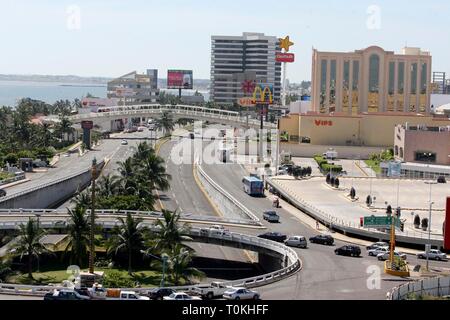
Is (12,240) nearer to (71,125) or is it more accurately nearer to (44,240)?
(44,240)

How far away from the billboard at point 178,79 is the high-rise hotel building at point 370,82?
70345 mm

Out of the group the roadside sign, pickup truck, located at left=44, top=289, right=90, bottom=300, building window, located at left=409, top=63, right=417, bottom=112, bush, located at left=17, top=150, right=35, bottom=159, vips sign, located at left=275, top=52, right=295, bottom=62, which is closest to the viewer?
pickup truck, located at left=44, top=289, right=90, bottom=300

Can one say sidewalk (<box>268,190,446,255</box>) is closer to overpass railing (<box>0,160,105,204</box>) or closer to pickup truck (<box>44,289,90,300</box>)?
overpass railing (<box>0,160,105,204</box>)

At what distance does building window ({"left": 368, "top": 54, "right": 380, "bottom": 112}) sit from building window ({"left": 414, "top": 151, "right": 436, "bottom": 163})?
58.1ft

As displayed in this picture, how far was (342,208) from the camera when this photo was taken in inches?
1975

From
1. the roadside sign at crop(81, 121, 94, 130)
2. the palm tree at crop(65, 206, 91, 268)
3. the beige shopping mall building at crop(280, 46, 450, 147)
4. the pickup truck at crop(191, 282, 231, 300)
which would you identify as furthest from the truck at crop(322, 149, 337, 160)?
the pickup truck at crop(191, 282, 231, 300)

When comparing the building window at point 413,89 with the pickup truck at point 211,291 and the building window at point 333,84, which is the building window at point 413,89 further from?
the pickup truck at point 211,291

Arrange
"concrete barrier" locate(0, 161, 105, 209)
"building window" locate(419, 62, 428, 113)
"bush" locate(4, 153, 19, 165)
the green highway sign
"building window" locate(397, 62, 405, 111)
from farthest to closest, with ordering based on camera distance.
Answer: "building window" locate(419, 62, 428, 113), "building window" locate(397, 62, 405, 111), "bush" locate(4, 153, 19, 165), "concrete barrier" locate(0, 161, 105, 209), the green highway sign

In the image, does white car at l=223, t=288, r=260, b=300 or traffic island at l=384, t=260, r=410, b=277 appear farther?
traffic island at l=384, t=260, r=410, b=277

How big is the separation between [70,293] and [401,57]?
A: 228 ft

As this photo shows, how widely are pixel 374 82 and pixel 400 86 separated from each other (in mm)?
2968

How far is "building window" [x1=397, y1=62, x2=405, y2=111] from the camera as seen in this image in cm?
8906

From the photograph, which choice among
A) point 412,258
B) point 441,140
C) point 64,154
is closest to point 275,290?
point 412,258

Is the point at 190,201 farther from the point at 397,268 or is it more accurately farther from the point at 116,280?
the point at 397,268
